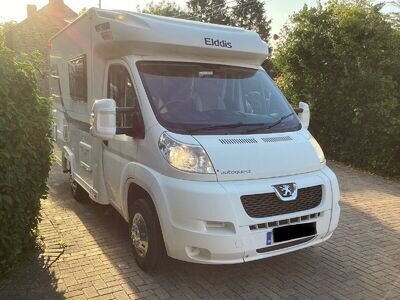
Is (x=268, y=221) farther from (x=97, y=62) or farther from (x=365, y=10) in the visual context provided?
(x=365, y=10)

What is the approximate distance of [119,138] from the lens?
16.0 feet

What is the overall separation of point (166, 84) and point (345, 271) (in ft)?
8.80

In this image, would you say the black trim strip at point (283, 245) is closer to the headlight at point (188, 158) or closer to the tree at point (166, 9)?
the headlight at point (188, 158)

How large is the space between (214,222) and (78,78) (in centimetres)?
350

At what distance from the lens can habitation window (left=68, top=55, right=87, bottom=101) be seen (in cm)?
590

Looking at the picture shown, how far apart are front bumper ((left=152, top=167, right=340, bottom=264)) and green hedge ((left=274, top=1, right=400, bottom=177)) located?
5941 millimetres

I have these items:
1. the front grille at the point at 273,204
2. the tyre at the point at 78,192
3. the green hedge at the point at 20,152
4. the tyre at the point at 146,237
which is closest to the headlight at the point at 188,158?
the front grille at the point at 273,204

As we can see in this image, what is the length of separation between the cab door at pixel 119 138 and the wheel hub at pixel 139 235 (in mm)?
482

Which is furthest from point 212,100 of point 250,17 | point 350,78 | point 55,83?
point 250,17

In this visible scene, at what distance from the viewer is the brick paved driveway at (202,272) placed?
13.2 feet

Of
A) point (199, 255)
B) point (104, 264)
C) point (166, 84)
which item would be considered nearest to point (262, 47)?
point (166, 84)

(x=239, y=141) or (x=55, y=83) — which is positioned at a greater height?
(x=55, y=83)

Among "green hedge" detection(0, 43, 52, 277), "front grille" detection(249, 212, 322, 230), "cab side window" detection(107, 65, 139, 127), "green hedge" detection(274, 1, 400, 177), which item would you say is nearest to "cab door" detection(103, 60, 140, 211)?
"cab side window" detection(107, 65, 139, 127)

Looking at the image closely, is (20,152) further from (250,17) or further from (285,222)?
(250,17)
